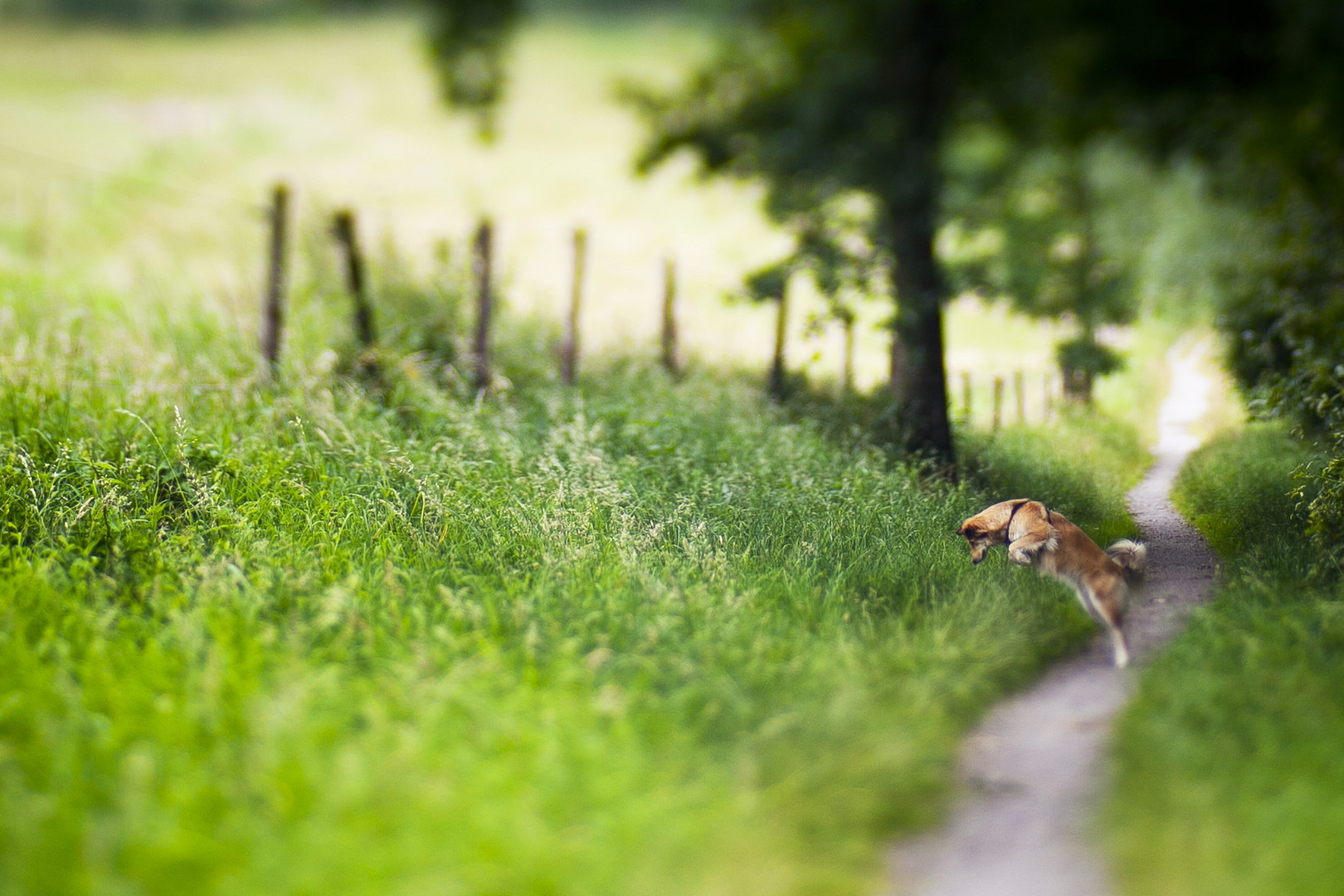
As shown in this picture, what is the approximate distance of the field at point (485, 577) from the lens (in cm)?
288

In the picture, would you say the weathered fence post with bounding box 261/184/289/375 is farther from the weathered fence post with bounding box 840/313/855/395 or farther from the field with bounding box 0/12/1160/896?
the weathered fence post with bounding box 840/313/855/395

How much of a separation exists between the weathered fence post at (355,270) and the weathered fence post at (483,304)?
1109 millimetres

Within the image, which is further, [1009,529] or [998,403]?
[998,403]

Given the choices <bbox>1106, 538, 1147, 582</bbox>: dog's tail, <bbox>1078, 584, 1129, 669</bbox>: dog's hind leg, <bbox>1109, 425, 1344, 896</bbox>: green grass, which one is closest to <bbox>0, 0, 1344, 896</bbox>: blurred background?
<bbox>1109, 425, 1344, 896</bbox>: green grass

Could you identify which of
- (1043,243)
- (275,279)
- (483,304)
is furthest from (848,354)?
(275,279)

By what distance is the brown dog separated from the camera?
4.30 metres

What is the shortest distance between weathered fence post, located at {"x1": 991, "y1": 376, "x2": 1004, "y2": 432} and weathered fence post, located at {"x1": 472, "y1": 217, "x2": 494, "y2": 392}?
16.3ft

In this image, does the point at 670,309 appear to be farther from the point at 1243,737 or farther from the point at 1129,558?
the point at 1243,737

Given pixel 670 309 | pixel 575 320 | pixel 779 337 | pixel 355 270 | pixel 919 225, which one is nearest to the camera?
pixel 919 225

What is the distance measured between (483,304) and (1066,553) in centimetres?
651

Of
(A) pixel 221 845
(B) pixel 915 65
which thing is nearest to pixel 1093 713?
(A) pixel 221 845

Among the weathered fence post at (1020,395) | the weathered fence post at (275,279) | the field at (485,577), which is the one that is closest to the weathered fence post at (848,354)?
the field at (485,577)

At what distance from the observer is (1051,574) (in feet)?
14.9

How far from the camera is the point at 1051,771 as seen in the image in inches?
137
